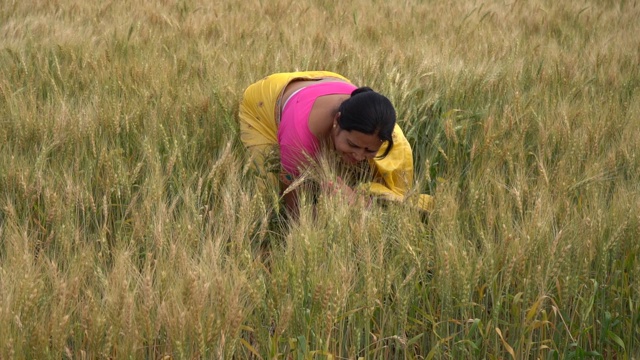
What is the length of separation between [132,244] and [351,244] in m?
0.58

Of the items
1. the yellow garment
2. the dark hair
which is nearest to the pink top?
the yellow garment

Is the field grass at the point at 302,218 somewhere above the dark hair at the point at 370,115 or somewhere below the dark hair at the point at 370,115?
below

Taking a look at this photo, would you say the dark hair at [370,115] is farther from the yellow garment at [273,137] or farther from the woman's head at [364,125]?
the yellow garment at [273,137]

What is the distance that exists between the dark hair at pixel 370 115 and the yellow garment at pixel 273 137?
0.54 ft

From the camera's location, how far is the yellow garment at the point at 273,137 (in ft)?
8.85

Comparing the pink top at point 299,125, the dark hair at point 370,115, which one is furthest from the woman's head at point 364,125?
the pink top at point 299,125

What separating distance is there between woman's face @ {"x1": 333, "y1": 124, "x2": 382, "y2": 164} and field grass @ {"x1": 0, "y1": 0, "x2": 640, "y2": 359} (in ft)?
0.70

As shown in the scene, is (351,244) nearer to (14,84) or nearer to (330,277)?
(330,277)

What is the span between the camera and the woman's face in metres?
2.54

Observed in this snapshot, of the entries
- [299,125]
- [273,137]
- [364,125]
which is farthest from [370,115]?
[273,137]

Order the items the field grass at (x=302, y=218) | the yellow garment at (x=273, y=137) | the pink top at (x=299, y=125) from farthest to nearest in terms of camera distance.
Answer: the yellow garment at (x=273, y=137)
the pink top at (x=299, y=125)
the field grass at (x=302, y=218)

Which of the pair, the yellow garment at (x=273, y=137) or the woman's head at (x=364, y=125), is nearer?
the woman's head at (x=364, y=125)

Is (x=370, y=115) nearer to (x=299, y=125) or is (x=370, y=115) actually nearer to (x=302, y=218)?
(x=299, y=125)

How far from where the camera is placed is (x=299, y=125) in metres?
2.67
